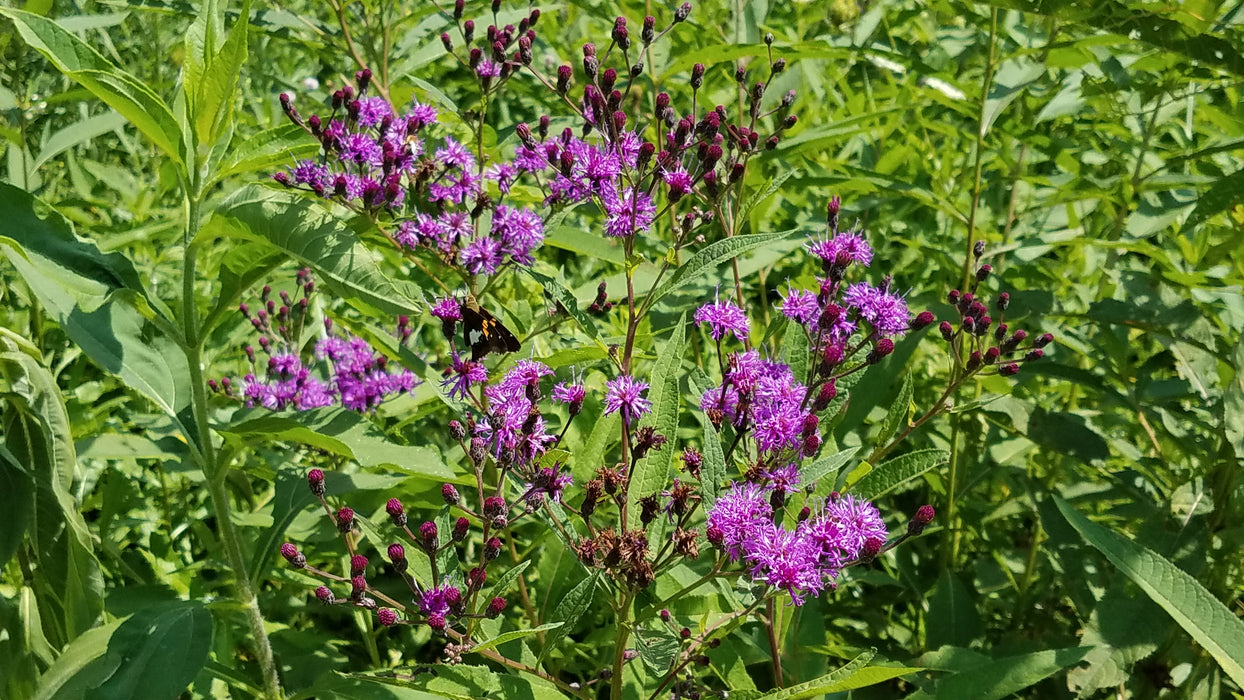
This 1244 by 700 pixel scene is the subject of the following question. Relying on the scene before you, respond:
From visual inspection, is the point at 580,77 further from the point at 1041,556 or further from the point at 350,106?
the point at 1041,556

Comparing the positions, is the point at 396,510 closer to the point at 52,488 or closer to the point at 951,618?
the point at 52,488

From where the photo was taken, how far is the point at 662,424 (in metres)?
1.82

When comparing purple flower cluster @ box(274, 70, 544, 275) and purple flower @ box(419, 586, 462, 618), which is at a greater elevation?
purple flower cluster @ box(274, 70, 544, 275)

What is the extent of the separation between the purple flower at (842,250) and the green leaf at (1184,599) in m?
0.62

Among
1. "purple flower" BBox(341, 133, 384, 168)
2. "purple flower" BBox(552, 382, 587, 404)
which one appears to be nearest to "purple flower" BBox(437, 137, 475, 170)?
"purple flower" BBox(341, 133, 384, 168)

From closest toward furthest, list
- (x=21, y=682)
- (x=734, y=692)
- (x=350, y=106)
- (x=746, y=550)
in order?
1. (x=746, y=550)
2. (x=734, y=692)
3. (x=21, y=682)
4. (x=350, y=106)

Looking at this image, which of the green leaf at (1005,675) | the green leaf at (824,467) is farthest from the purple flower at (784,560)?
the green leaf at (1005,675)

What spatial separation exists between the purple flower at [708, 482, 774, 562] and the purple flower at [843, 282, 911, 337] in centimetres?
56

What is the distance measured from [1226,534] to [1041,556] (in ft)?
2.47

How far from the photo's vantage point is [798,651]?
2.29 m

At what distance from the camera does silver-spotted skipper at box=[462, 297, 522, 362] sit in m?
1.85

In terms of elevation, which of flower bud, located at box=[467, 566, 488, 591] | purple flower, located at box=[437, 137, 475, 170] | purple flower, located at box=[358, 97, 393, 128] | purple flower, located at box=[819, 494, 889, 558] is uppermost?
purple flower, located at box=[358, 97, 393, 128]

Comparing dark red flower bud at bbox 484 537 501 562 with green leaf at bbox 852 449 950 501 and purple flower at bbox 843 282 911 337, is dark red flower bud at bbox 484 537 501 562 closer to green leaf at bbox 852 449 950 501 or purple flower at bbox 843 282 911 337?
green leaf at bbox 852 449 950 501

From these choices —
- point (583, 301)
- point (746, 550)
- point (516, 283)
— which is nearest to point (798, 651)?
point (746, 550)
